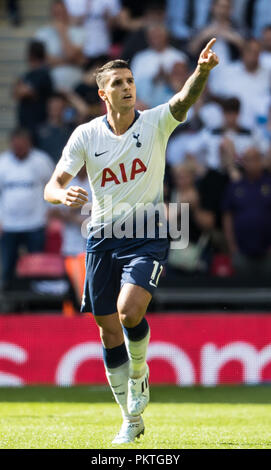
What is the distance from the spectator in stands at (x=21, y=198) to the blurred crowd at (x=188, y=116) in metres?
0.01

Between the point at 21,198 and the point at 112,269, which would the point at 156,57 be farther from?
the point at 112,269

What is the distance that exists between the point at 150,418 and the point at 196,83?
9.84 ft

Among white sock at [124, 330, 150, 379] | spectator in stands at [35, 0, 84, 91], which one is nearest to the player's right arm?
white sock at [124, 330, 150, 379]

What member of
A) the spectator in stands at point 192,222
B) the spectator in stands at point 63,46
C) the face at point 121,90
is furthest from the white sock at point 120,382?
the spectator in stands at point 63,46

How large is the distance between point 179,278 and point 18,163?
3.15 m

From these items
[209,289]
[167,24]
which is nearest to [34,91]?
[167,24]

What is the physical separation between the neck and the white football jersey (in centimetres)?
4

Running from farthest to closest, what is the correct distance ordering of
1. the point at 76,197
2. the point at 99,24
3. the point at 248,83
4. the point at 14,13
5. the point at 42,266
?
the point at 14,13
the point at 99,24
the point at 248,83
the point at 42,266
the point at 76,197

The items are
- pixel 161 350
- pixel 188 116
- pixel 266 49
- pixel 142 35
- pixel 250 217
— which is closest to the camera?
pixel 161 350

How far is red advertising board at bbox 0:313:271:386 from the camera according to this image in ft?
34.9

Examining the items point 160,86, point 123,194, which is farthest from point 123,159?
point 160,86

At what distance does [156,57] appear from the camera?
13883mm

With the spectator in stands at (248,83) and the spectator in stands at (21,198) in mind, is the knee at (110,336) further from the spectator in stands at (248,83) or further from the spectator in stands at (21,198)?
the spectator in stands at (248,83)

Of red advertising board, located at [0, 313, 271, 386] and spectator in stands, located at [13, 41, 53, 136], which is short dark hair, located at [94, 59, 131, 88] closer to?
red advertising board, located at [0, 313, 271, 386]
